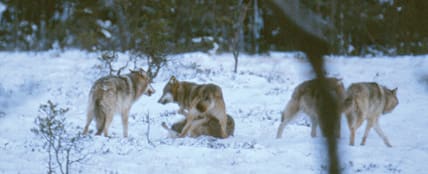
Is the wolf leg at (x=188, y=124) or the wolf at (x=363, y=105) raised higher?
the wolf at (x=363, y=105)

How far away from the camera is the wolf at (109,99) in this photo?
29.6ft

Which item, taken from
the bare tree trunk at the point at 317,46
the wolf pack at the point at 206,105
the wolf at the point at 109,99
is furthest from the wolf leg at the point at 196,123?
the bare tree trunk at the point at 317,46

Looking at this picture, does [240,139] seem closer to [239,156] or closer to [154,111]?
[239,156]

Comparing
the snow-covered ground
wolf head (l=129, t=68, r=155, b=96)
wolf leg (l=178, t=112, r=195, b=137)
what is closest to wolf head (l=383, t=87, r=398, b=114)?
the snow-covered ground

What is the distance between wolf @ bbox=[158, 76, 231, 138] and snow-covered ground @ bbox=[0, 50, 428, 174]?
19.6 inches

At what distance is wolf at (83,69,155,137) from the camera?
9.03m

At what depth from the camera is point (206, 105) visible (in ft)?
31.5

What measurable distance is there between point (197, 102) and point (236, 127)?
5.74 feet

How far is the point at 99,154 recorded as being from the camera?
748 cm

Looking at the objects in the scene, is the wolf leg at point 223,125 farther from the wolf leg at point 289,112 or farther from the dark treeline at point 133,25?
the dark treeline at point 133,25

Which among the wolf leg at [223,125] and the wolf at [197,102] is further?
the wolf leg at [223,125]

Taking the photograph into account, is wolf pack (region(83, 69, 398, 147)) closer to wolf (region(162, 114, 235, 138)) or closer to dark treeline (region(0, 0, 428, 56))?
wolf (region(162, 114, 235, 138))

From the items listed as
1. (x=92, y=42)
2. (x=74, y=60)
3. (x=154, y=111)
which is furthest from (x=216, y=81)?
(x=92, y=42)

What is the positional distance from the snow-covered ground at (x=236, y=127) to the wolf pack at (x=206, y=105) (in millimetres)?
293
